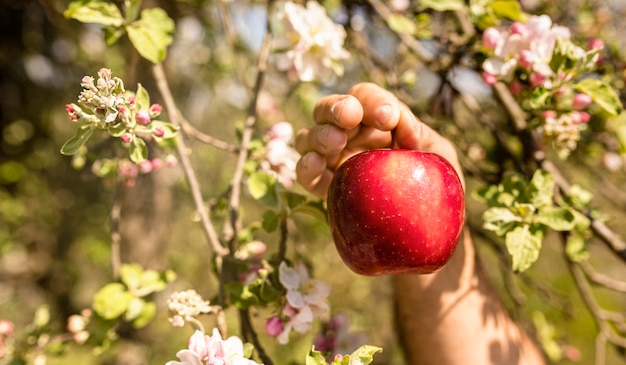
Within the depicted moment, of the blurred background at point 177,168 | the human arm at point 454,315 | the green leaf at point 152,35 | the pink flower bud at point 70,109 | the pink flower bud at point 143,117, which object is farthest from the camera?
the blurred background at point 177,168

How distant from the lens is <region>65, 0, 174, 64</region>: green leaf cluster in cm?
112

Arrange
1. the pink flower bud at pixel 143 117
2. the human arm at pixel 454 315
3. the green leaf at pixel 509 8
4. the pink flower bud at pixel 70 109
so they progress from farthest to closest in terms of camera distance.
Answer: the human arm at pixel 454 315 → the green leaf at pixel 509 8 → the pink flower bud at pixel 143 117 → the pink flower bud at pixel 70 109

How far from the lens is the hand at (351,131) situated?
95 centimetres

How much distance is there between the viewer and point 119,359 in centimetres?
229

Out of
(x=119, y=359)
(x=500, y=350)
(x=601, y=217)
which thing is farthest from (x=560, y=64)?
(x=119, y=359)

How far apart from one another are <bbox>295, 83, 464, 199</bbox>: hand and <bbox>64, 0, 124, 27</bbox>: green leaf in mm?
442

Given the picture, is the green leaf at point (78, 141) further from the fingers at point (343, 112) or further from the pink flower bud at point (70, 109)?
the fingers at point (343, 112)

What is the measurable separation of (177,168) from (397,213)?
89.5 inches

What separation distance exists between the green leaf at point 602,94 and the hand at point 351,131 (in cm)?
30

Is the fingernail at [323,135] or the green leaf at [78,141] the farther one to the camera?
the fingernail at [323,135]

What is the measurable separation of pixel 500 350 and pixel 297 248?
0.58 metres

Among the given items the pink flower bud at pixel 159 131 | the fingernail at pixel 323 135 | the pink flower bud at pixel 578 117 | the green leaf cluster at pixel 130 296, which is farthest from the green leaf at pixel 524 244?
the green leaf cluster at pixel 130 296

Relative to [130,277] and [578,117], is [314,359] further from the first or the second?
[578,117]

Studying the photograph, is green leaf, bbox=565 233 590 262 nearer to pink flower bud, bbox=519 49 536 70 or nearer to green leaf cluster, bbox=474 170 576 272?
green leaf cluster, bbox=474 170 576 272
